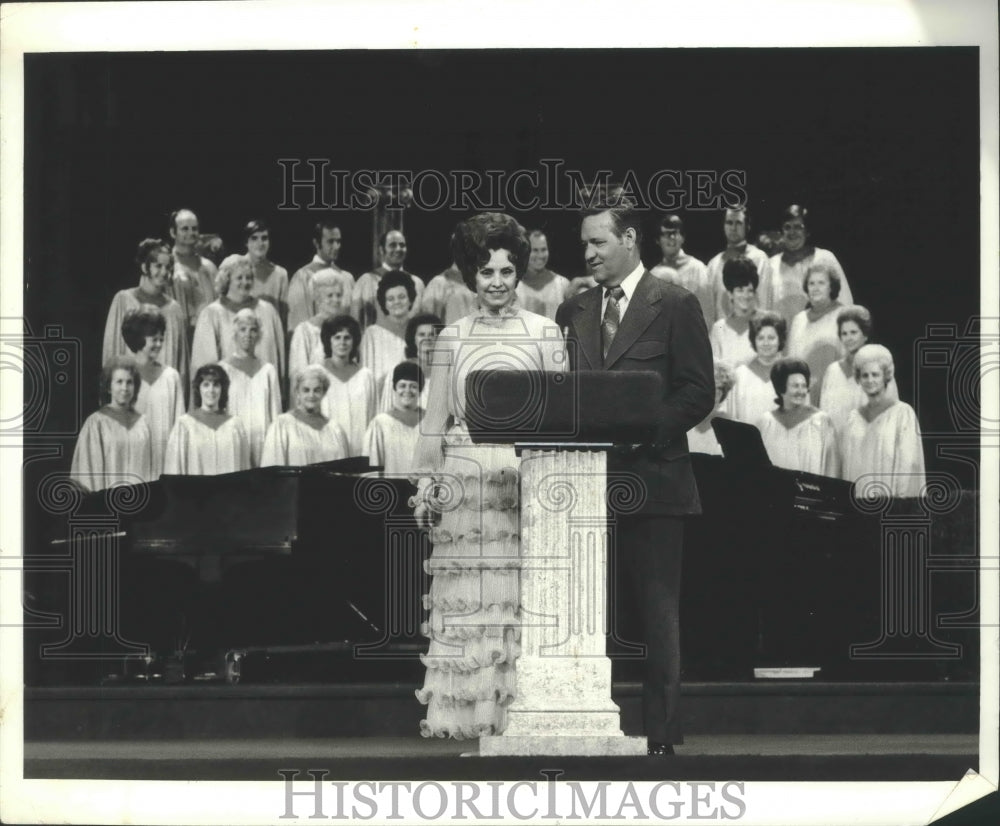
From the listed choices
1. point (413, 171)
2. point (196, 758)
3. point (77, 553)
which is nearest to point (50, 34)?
point (413, 171)

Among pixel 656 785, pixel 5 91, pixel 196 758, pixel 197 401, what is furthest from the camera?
pixel 197 401

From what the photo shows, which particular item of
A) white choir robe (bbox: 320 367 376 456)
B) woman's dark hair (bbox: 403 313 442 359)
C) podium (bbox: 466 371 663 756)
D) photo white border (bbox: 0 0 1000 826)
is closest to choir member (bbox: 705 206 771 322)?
Answer: photo white border (bbox: 0 0 1000 826)

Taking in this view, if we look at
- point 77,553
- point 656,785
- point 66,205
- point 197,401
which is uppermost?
point 66,205

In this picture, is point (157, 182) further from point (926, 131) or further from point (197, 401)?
point (926, 131)

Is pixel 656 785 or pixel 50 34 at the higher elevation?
pixel 50 34

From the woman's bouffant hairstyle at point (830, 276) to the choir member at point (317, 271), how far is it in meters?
1.79

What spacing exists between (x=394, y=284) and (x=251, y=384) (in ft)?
2.26

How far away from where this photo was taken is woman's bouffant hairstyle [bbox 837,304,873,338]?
330 inches

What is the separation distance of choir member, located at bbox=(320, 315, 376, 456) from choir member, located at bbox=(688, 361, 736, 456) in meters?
1.27

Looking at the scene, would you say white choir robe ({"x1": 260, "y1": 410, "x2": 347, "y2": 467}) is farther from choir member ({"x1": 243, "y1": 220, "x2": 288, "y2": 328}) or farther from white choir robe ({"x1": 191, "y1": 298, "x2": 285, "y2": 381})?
choir member ({"x1": 243, "y1": 220, "x2": 288, "y2": 328})

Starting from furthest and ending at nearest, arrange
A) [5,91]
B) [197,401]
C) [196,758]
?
1. [197,401]
2. [5,91]
3. [196,758]

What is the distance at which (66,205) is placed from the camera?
27.0 feet

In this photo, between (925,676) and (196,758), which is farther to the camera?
(925,676)

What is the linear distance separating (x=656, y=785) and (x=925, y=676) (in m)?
1.73
